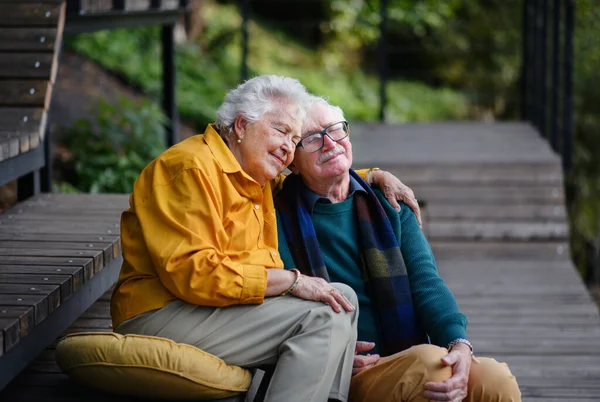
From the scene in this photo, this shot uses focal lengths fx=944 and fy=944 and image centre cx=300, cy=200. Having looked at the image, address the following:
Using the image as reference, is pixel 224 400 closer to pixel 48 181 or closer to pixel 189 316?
pixel 189 316

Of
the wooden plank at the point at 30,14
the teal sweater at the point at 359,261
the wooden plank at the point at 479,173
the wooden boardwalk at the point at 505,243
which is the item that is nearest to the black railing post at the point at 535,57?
the wooden boardwalk at the point at 505,243

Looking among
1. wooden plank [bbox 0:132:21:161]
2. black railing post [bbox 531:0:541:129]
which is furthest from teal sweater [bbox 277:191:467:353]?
black railing post [bbox 531:0:541:129]

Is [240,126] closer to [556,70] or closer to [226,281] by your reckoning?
[226,281]

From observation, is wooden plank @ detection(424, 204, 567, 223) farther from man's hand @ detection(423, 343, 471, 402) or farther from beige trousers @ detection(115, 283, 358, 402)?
beige trousers @ detection(115, 283, 358, 402)

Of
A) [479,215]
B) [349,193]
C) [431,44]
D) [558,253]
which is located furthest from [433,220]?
[431,44]

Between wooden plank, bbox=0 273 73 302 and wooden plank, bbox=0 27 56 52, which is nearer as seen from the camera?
wooden plank, bbox=0 273 73 302

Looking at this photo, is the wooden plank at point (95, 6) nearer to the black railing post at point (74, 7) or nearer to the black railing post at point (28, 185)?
the black railing post at point (74, 7)

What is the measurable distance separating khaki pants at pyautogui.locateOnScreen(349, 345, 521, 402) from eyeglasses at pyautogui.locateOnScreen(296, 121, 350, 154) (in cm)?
67

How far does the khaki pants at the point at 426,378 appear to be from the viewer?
255 centimetres

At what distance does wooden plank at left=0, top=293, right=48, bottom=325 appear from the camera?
8.39ft

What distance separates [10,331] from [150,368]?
1.18ft

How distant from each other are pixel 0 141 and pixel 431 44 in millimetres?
9524

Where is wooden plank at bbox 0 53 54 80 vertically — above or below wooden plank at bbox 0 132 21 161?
above

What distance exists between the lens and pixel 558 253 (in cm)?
587
